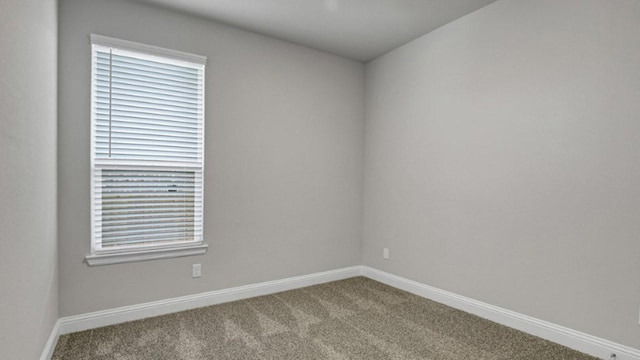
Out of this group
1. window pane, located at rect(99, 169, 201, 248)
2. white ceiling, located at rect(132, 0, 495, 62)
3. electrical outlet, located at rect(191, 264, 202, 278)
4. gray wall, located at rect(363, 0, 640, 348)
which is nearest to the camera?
gray wall, located at rect(363, 0, 640, 348)

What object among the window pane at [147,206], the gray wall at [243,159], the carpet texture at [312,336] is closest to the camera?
the carpet texture at [312,336]

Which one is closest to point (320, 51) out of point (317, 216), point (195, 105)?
point (195, 105)

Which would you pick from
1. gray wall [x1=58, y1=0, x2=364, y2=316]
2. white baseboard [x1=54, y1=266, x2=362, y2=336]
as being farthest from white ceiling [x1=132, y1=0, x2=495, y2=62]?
white baseboard [x1=54, y1=266, x2=362, y2=336]

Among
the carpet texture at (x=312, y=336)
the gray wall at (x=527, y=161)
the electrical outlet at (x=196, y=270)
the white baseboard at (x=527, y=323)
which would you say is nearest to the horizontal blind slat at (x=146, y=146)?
the electrical outlet at (x=196, y=270)

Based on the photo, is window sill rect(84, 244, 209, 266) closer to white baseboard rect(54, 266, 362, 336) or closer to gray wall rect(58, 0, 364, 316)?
gray wall rect(58, 0, 364, 316)

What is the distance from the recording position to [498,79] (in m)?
2.80

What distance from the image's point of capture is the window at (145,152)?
8.62 ft

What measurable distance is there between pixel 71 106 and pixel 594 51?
12.0 ft

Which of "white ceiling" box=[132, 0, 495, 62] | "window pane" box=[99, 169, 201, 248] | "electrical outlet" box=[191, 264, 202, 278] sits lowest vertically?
"electrical outlet" box=[191, 264, 202, 278]

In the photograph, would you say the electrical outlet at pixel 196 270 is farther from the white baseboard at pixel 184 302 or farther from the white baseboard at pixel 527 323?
the white baseboard at pixel 527 323

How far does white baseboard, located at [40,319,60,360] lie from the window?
0.48m

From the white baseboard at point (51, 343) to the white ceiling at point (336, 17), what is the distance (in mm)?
2518

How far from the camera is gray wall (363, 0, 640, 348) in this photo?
2.18 metres

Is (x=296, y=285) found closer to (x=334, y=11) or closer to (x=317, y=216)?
(x=317, y=216)
